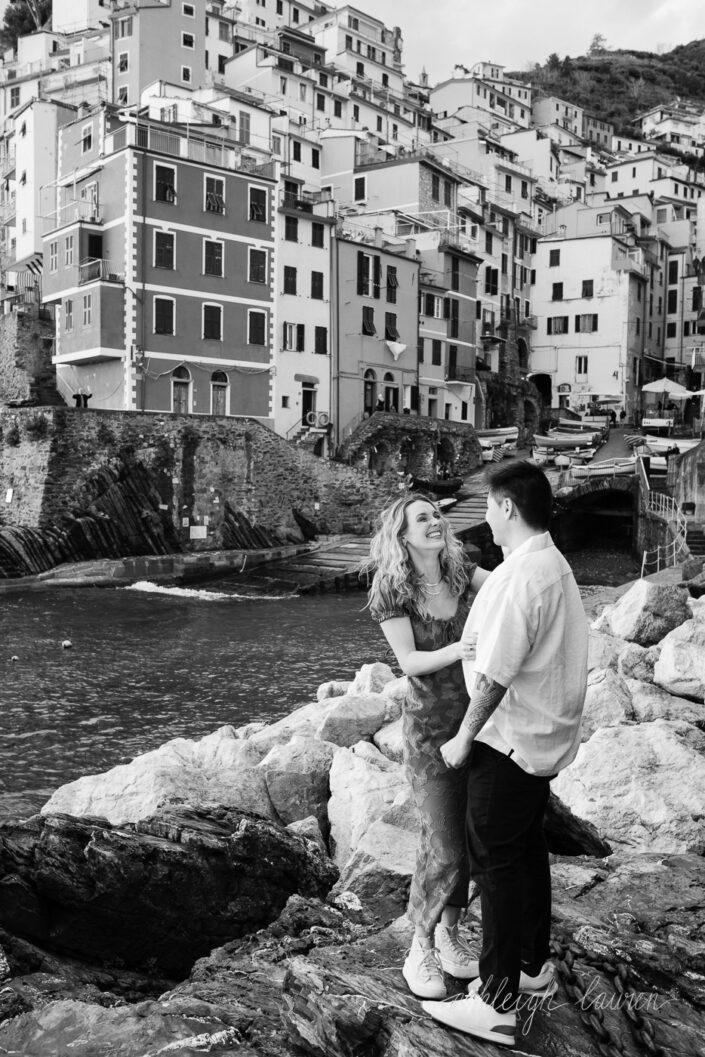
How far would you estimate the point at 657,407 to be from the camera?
6569cm

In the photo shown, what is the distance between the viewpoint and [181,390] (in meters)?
39.0

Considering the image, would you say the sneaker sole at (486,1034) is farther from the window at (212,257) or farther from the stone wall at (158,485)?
the window at (212,257)

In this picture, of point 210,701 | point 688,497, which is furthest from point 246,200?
point 210,701

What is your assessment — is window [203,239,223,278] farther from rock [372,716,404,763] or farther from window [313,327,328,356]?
rock [372,716,404,763]

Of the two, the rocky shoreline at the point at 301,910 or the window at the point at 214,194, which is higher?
the window at the point at 214,194

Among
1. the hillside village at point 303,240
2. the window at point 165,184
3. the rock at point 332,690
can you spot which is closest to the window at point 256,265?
the hillside village at point 303,240

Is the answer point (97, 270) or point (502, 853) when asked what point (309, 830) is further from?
point (97, 270)

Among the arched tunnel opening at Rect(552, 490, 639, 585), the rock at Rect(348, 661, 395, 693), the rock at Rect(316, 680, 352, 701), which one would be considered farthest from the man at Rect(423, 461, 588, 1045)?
the arched tunnel opening at Rect(552, 490, 639, 585)

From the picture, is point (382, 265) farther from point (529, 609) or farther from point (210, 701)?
point (529, 609)

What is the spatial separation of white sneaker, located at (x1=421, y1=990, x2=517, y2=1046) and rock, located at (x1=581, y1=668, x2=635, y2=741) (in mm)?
5604

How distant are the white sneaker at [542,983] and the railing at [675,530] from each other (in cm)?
2086

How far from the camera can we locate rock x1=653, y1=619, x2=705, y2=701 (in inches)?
397

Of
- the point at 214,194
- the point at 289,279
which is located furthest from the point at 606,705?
the point at 289,279

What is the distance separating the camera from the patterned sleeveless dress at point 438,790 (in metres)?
4.15
